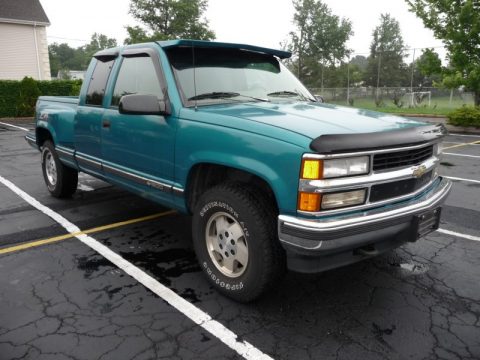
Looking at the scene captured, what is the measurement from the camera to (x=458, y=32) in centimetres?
1479

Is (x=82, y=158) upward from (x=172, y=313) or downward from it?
upward

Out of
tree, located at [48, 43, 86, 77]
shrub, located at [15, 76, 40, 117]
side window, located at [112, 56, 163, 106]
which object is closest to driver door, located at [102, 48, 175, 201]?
side window, located at [112, 56, 163, 106]

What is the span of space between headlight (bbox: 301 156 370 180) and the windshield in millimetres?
1359

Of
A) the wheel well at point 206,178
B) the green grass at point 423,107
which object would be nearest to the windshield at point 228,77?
the wheel well at point 206,178

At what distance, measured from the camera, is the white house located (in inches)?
917

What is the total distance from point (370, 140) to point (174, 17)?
141ft

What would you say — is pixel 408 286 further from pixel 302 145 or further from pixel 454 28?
pixel 454 28

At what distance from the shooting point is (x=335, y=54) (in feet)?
182

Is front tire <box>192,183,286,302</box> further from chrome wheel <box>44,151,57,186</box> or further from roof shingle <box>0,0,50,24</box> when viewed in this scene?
roof shingle <box>0,0,50,24</box>

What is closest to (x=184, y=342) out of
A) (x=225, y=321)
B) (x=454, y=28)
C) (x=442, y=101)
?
(x=225, y=321)

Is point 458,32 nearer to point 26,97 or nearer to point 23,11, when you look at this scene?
point 26,97

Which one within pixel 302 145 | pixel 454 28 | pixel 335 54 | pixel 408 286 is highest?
pixel 335 54

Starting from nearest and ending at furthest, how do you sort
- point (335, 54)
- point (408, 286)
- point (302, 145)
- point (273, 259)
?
1. point (302, 145)
2. point (273, 259)
3. point (408, 286)
4. point (335, 54)

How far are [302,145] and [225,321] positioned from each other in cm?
135
